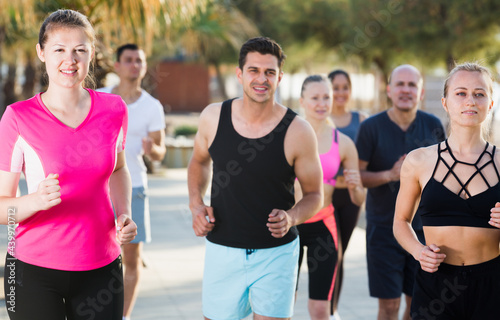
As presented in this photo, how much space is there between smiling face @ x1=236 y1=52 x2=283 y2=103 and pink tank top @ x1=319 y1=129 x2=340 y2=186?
164 centimetres

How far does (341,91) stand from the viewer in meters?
6.79

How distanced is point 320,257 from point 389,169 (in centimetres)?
90

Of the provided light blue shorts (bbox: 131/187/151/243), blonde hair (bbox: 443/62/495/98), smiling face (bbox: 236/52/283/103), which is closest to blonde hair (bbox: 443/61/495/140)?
blonde hair (bbox: 443/62/495/98)

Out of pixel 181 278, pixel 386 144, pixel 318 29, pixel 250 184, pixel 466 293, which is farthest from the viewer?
pixel 318 29

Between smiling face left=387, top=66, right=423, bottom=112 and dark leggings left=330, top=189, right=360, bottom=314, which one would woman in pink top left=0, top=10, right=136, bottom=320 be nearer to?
smiling face left=387, top=66, right=423, bottom=112

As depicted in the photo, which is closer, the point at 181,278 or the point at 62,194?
the point at 62,194

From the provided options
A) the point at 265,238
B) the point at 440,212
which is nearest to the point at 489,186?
the point at 440,212

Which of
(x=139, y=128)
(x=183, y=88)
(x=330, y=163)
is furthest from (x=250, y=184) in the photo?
(x=183, y=88)

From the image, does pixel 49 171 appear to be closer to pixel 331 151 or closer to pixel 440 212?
pixel 440 212

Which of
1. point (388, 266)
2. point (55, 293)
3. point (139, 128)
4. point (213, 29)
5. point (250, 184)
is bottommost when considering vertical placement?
point (388, 266)

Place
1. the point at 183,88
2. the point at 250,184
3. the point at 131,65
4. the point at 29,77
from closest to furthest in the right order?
the point at 250,184, the point at 131,65, the point at 29,77, the point at 183,88

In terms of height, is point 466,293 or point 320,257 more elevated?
point 466,293

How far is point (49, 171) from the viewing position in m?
2.99

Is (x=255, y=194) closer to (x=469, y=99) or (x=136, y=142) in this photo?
(x=469, y=99)
